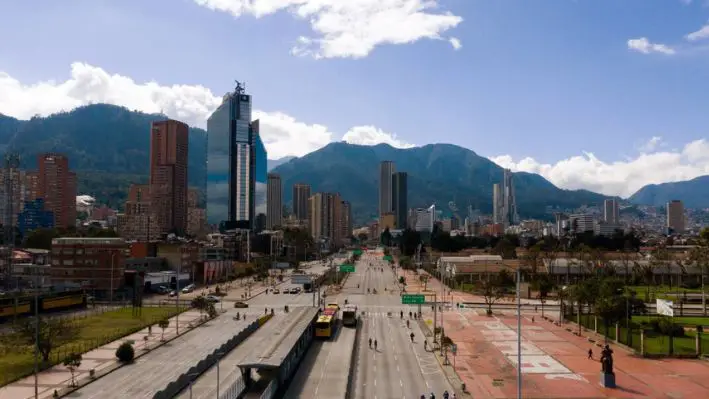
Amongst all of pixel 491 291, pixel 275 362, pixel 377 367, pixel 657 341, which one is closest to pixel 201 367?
pixel 275 362

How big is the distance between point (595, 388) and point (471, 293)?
60340mm

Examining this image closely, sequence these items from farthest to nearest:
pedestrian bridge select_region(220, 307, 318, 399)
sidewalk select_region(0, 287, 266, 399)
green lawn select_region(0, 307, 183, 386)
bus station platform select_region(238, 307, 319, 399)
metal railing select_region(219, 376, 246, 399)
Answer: green lawn select_region(0, 307, 183, 386) → sidewalk select_region(0, 287, 266, 399) → bus station platform select_region(238, 307, 319, 399) → pedestrian bridge select_region(220, 307, 318, 399) → metal railing select_region(219, 376, 246, 399)

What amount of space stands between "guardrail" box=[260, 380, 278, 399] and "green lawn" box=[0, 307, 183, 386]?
18.7 m

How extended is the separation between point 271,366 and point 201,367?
968 cm

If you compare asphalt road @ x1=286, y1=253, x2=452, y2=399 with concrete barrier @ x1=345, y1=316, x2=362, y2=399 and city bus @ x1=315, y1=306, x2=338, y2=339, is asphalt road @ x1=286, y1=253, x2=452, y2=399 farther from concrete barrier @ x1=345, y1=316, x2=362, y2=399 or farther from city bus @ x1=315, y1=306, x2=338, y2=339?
city bus @ x1=315, y1=306, x2=338, y2=339

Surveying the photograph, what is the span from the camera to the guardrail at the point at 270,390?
29092mm

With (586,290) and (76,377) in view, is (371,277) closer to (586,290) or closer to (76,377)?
(586,290)

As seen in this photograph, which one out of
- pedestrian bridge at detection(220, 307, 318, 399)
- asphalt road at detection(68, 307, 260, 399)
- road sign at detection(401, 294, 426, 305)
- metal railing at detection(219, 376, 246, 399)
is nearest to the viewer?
metal railing at detection(219, 376, 246, 399)

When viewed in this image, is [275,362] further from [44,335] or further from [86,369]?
[44,335]

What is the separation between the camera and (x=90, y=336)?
53.9 metres

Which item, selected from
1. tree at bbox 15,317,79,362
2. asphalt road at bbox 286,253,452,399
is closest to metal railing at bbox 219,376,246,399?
asphalt road at bbox 286,253,452,399

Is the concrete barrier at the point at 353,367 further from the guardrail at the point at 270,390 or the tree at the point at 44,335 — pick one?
the tree at the point at 44,335

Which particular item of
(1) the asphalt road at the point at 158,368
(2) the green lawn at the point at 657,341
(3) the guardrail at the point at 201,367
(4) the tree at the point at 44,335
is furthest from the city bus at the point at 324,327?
(2) the green lawn at the point at 657,341

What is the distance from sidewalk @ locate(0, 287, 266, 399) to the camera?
1425 inches
